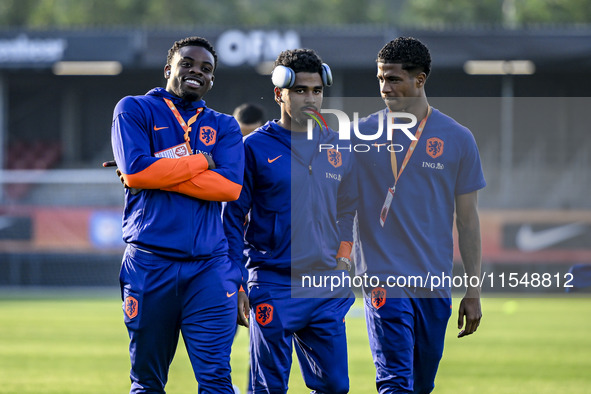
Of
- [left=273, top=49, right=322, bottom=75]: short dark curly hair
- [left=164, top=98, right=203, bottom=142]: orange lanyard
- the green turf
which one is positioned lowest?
the green turf

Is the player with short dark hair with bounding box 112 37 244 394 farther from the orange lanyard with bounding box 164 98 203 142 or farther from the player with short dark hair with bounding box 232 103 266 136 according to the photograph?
the player with short dark hair with bounding box 232 103 266 136

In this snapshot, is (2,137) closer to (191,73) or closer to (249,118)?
(249,118)

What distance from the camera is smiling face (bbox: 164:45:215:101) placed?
5086 mm

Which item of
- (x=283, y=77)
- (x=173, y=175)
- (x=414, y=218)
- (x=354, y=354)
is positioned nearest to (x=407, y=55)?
(x=283, y=77)

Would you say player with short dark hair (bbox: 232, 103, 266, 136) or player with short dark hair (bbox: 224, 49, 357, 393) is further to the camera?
player with short dark hair (bbox: 232, 103, 266, 136)

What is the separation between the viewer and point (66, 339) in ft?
39.3

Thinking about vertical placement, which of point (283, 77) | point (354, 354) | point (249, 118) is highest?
point (283, 77)

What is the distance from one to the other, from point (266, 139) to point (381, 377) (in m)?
1.51

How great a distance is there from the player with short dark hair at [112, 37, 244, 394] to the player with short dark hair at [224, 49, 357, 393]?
0.21 metres

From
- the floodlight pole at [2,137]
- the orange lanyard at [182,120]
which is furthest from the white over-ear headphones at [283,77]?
the floodlight pole at [2,137]

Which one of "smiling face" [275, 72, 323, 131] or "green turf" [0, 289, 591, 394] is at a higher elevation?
"smiling face" [275, 72, 323, 131]

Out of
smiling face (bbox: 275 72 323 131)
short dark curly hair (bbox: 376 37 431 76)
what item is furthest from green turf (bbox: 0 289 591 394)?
short dark curly hair (bbox: 376 37 431 76)

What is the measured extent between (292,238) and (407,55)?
124cm

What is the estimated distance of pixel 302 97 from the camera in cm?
520
